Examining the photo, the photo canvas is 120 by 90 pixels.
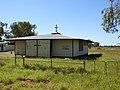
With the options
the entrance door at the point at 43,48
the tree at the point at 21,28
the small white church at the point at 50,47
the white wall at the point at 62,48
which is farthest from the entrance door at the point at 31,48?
the tree at the point at 21,28

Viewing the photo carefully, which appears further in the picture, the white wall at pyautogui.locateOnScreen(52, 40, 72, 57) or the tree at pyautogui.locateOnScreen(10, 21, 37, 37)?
the tree at pyautogui.locateOnScreen(10, 21, 37, 37)

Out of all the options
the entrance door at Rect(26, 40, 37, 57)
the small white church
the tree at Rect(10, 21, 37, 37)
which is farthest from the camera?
the tree at Rect(10, 21, 37, 37)

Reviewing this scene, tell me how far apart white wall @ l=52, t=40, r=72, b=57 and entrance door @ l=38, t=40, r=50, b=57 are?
97 centimetres

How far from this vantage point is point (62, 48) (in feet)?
90.2

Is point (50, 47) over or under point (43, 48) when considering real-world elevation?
over

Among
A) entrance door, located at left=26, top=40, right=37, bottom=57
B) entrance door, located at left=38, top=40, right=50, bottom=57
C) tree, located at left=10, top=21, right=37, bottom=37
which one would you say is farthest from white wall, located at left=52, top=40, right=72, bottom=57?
tree, located at left=10, top=21, right=37, bottom=37

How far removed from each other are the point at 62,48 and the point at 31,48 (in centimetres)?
412

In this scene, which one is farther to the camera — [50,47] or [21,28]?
[21,28]

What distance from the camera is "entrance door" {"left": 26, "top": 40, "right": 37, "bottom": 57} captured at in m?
28.0

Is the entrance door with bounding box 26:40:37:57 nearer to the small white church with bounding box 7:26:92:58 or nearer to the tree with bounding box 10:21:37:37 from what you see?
the small white church with bounding box 7:26:92:58

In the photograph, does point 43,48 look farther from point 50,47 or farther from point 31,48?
point 31,48

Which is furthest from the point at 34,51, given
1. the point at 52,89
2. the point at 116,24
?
the point at 52,89

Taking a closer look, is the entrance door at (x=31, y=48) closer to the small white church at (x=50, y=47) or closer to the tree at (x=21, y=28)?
the small white church at (x=50, y=47)

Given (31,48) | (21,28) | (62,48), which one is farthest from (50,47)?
(21,28)
